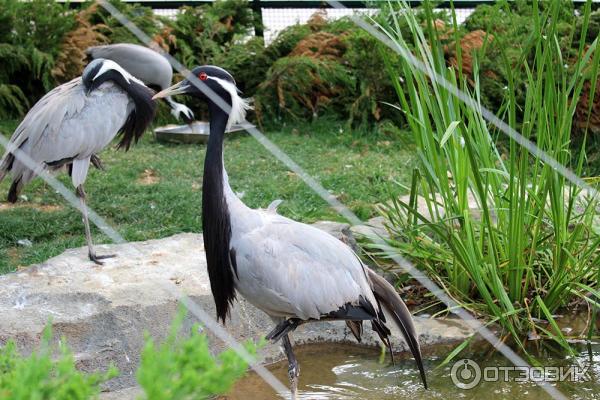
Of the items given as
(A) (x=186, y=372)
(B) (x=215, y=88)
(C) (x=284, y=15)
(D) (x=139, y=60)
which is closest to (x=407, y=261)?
(B) (x=215, y=88)

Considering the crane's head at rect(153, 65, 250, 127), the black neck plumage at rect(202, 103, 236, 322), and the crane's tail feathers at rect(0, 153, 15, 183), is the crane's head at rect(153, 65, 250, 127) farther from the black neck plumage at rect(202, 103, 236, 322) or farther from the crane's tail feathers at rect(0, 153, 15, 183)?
the crane's tail feathers at rect(0, 153, 15, 183)

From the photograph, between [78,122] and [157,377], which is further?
[78,122]

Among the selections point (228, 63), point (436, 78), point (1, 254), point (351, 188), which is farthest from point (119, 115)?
point (228, 63)

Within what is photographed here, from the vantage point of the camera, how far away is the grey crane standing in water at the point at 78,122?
17.7 ft

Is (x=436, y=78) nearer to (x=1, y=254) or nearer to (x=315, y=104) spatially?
(x=1, y=254)

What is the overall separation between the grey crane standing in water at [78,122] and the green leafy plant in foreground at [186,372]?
3.63 metres

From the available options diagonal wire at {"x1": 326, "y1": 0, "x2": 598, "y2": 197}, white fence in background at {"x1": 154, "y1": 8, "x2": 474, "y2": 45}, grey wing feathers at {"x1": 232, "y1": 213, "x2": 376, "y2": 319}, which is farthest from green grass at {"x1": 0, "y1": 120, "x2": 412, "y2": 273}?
white fence in background at {"x1": 154, "y1": 8, "x2": 474, "y2": 45}

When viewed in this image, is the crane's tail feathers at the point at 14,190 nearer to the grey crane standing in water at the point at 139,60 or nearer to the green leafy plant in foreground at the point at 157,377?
the grey crane standing in water at the point at 139,60

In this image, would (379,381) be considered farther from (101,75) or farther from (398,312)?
(101,75)

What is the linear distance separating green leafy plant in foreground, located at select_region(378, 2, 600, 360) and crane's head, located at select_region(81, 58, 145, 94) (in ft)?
6.11

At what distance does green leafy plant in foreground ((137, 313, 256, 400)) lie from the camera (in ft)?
5.51

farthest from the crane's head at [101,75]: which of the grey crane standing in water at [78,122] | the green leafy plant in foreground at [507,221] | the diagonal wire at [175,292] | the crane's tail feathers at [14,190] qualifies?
the green leafy plant in foreground at [507,221]

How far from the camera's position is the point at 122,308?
4.09 meters

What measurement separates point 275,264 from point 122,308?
2.87 feet
